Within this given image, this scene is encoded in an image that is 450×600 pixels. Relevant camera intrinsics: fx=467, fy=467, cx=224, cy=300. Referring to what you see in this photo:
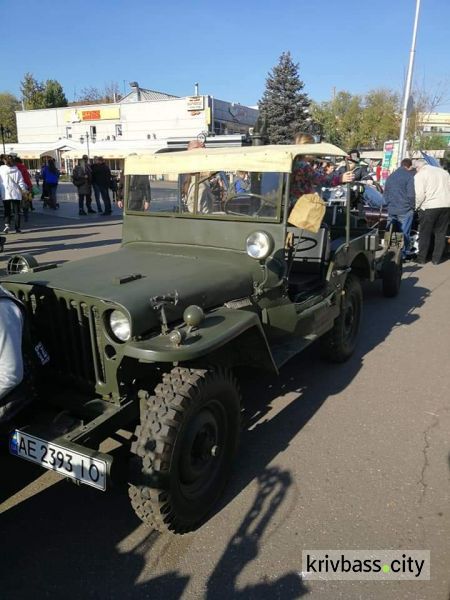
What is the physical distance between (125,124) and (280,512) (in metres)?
52.4

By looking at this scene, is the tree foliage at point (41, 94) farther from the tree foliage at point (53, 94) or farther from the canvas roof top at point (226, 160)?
the canvas roof top at point (226, 160)

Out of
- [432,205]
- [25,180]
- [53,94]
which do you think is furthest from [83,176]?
[53,94]

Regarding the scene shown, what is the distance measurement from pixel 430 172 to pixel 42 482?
9191 mm

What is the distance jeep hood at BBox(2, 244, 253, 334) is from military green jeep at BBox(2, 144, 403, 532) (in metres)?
0.01

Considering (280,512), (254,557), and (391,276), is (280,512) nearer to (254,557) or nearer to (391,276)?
(254,557)

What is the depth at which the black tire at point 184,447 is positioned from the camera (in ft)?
7.73

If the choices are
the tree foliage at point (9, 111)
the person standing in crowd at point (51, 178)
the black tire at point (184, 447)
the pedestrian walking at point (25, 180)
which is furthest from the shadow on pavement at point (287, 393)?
the tree foliage at point (9, 111)

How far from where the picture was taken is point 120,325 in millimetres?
2572

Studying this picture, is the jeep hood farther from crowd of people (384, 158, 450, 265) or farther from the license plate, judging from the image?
crowd of people (384, 158, 450, 265)

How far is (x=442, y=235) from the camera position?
9711 millimetres

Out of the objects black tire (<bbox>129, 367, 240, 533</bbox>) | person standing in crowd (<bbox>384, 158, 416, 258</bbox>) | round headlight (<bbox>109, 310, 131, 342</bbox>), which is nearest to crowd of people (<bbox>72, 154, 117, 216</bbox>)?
person standing in crowd (<bbox>384, 158, 416, 258</bbox>)

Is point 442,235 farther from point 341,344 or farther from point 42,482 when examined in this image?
point 42,482

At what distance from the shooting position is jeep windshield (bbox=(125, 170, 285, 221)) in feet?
12.0

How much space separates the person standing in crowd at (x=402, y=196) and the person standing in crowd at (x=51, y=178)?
1183 centimetres
